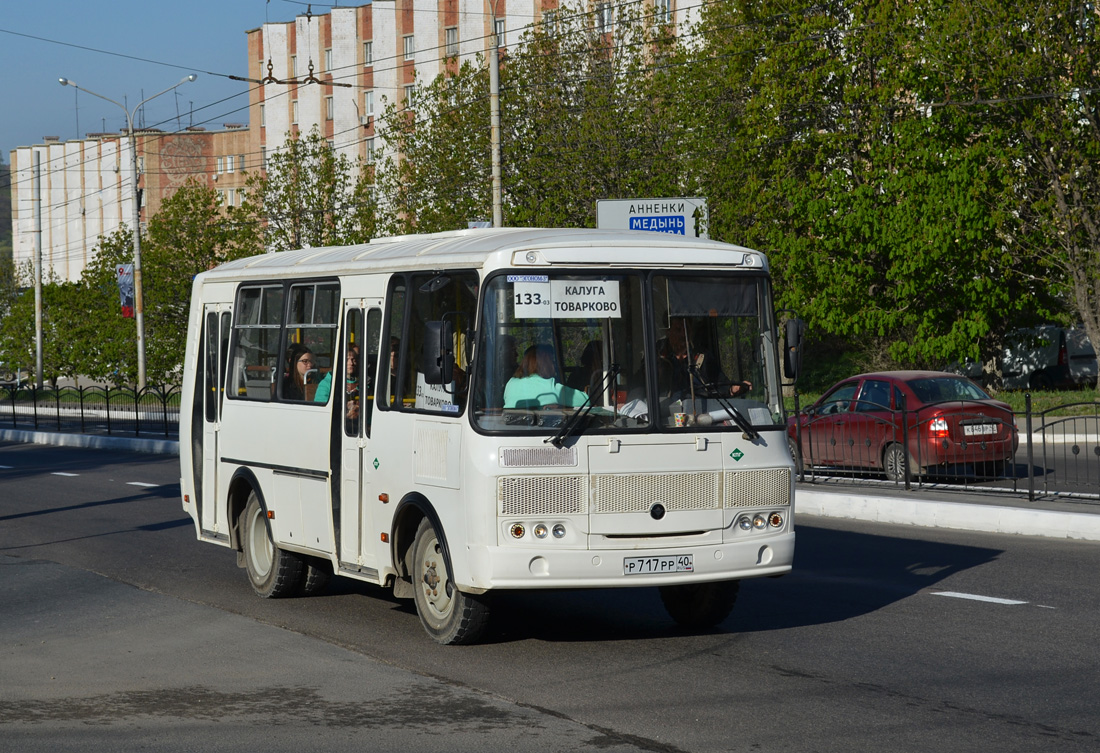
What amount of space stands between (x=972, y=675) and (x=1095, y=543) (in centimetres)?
645

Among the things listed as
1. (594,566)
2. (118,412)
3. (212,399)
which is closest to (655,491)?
(594,566)

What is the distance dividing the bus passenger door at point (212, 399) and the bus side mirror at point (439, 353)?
13.7 ft

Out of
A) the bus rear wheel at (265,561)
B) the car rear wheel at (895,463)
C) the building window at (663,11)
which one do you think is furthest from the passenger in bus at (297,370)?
the building window at (663,11)

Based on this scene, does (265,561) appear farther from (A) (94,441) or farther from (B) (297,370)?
(A) (94,441)

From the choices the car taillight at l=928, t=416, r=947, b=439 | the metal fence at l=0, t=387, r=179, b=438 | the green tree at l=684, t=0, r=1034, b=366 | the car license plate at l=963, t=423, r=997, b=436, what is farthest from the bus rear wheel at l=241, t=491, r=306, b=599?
the green tree at l=684, t=0, r=1034, b=366

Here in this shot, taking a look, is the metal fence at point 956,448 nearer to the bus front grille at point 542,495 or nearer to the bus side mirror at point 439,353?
the bus front grille at point 542,495

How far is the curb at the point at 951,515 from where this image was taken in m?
14.1

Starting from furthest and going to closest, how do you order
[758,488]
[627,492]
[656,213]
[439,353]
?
[656,213] < [758,488] < [627,492] < [439,353]

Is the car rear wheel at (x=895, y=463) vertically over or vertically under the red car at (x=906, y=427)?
under

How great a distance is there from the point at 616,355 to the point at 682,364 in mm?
435

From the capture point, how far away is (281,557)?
11.1 meters

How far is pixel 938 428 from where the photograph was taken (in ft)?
58.0

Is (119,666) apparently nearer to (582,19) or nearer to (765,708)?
(765,708)

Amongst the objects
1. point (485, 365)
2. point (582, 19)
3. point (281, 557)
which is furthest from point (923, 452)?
point (582, 19)
